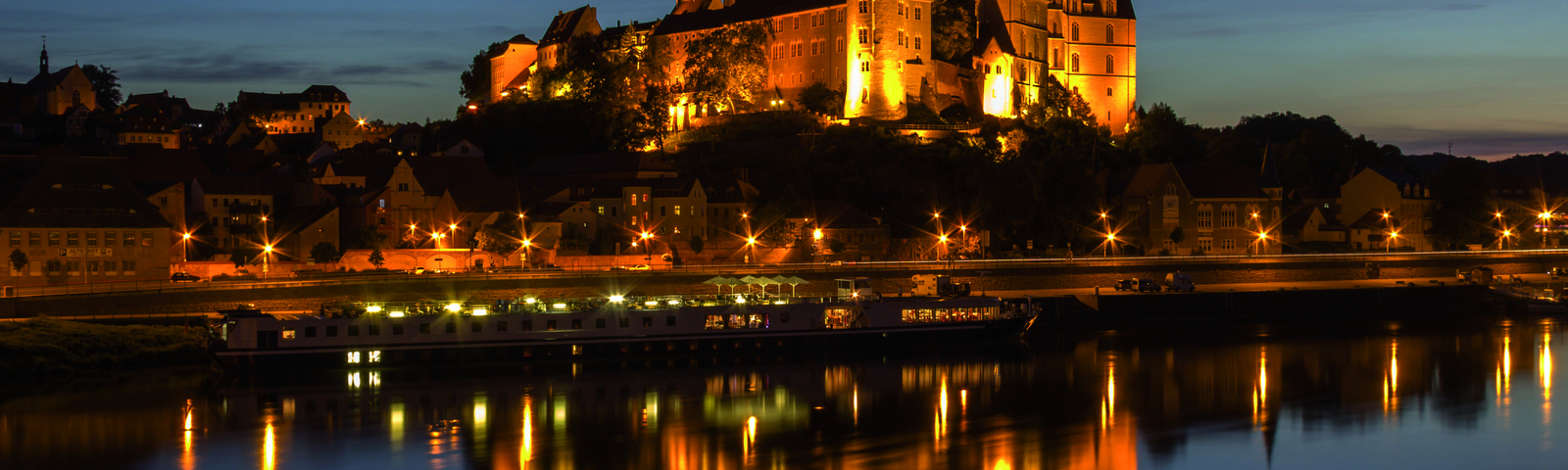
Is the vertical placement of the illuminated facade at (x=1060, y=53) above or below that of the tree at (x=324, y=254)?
above

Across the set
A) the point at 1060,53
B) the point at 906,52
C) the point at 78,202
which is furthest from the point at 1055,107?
the point at 78,202

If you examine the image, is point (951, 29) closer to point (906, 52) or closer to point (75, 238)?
point (906, 52)

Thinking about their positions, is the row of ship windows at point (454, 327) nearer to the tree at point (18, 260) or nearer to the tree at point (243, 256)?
the tree at point (243, 256)

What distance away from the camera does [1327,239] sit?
281ft

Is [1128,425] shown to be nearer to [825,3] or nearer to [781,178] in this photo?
[781,178]

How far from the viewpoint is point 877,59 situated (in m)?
87.6

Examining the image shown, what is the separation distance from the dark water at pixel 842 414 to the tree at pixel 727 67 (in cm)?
4842

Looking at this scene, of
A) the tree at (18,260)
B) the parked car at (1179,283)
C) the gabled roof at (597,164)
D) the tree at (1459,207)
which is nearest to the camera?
the tree at (18,260)

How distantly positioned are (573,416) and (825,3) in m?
62.5

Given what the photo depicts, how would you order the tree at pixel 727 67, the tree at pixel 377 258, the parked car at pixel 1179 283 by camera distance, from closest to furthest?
the tree at pixel 377 258 < the parked car at pixel 1179 283 < the tree at pixel 727 67

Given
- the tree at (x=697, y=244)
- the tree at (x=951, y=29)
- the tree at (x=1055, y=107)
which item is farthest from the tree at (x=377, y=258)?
the tree at (x=1055, y=107)

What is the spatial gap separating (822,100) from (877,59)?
4763 mm

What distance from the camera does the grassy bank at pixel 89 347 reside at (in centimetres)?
3872

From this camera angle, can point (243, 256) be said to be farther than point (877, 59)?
No
